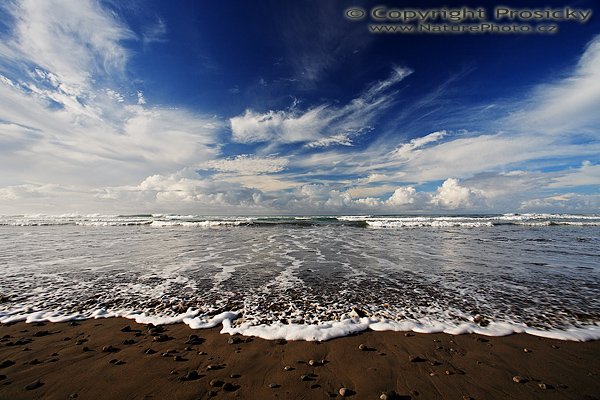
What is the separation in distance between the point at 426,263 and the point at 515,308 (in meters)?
5.27

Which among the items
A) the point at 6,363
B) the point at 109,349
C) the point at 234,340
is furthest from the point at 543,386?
the point at 6,363

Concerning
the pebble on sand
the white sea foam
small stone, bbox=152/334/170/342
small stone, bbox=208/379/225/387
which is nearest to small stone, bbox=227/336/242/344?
the white sea foam

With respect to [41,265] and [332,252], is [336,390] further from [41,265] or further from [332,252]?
[41,265]

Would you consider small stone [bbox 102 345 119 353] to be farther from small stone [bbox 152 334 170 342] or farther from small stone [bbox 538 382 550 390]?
small stone [bbox 538 382 550 390]

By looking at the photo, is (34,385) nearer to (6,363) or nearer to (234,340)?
(6,363)

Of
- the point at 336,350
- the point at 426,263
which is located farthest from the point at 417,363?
the point at 426,263

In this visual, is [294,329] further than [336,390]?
Yes

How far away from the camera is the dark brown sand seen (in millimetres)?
3449

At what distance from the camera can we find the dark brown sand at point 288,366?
3.45 meters

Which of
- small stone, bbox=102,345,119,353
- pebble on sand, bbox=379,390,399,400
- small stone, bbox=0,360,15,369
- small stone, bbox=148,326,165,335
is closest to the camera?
pebble on sand, bbox=379,390,399,400

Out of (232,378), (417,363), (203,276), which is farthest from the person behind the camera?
(203,276)

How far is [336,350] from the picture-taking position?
443cm

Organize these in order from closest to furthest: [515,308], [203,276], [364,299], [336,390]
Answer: [336,390] → [515,308] → [364,299] → [203,276]

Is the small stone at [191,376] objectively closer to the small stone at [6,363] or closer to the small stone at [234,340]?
the small stone at [234,340]
